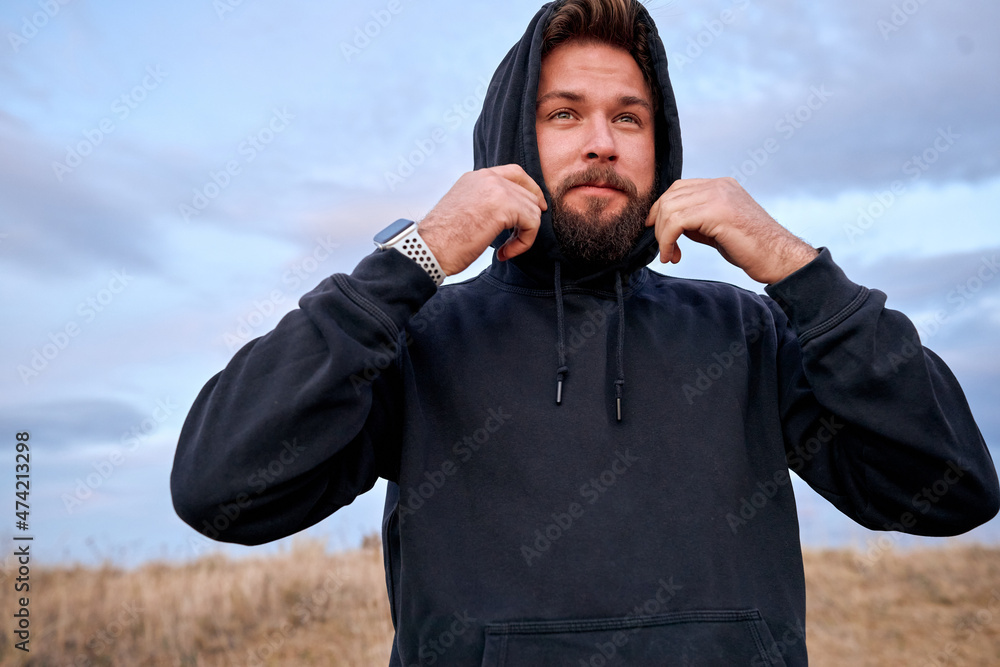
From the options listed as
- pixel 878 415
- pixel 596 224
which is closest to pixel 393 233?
pixel 596 224

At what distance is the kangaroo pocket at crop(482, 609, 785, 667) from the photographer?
1.77 m

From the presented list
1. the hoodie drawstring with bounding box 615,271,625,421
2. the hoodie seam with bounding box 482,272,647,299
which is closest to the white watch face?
the hoodie seam with bounding box 482,272,647,299

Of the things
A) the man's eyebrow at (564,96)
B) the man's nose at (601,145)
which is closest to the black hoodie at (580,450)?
the man's nose at (601,145)

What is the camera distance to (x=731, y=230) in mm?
2131

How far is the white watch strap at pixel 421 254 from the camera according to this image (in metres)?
1.99

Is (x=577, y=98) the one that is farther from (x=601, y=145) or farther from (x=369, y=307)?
(x=369, y=307)

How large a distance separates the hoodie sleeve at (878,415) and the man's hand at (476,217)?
2.35 ft

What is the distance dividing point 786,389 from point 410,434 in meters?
1.12

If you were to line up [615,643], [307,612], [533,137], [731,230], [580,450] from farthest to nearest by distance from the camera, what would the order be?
[307,612] → [533,137] → [731,230] → [580,450] → [615,643]

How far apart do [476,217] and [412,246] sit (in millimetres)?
194

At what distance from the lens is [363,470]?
81.4 inches

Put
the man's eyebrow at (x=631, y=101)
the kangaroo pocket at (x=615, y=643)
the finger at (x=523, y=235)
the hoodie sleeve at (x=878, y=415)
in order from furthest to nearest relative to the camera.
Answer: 1. the man's eyebrow at (x=631, y=101)
2. the finger at (x=523, y=235)
3. the hoodie sleeve at (x=878, y=415)
4. the kangaroo pocket at (x=615, y=643)

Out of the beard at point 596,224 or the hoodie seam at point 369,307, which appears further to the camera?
the beard at point 596,224

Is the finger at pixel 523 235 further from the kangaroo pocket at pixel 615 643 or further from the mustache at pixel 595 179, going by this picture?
the kangaroo pocket at pixel 615 643
